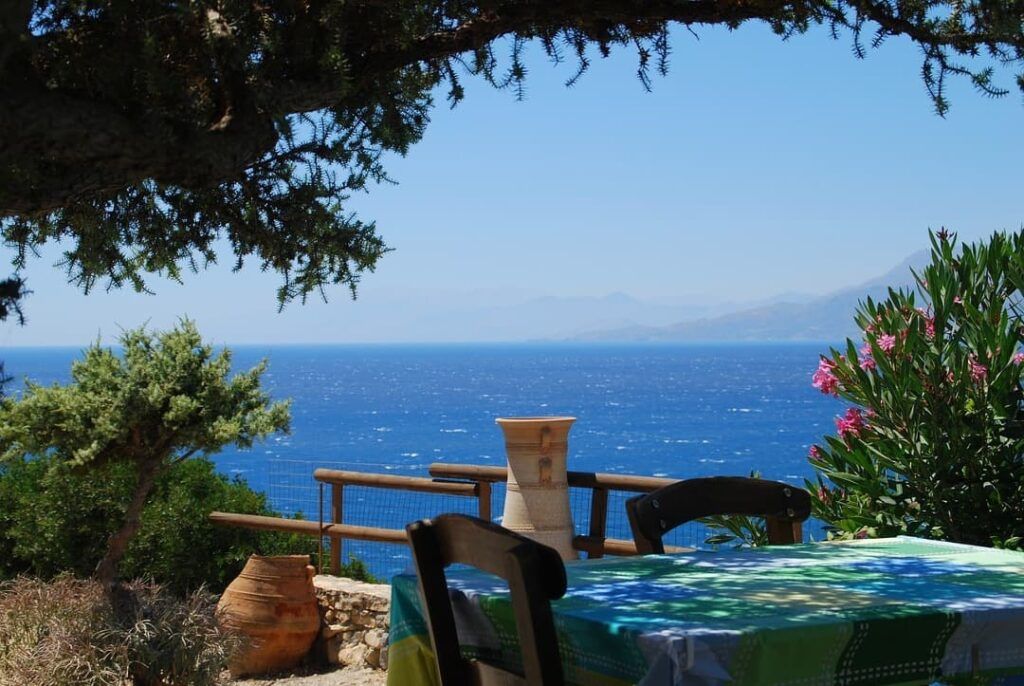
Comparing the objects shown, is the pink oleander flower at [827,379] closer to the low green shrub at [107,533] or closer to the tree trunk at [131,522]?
the tree trunk at [131,522]

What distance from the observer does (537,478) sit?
589 centimetres

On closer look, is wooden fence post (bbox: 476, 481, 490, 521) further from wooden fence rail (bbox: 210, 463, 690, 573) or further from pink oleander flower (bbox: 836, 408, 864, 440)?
pink oleander flower (bbox: 836, 408, 864, 440)

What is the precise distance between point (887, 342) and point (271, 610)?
3.72m

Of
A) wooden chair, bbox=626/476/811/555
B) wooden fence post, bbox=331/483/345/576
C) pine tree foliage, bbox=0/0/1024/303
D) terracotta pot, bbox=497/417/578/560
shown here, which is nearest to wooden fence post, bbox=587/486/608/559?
terracotta pot, bbox=497/417/578/560

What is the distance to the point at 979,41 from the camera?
277cm

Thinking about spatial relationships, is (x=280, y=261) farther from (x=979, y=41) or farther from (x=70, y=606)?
(x=70, y=606)

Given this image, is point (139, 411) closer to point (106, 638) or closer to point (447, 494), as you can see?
point (106, 638)

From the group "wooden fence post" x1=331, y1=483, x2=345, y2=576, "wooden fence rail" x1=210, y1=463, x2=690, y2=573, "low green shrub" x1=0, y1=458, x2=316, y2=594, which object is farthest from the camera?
"low green shrub" x1=0, y1=458, x2=316, y2=594

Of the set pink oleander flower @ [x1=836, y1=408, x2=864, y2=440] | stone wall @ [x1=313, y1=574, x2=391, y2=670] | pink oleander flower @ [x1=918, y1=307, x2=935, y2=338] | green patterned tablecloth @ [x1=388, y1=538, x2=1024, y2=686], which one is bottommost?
stone wall @ [x1=313, y1=574, x2=391, y2=670]

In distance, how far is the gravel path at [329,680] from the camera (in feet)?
21.3

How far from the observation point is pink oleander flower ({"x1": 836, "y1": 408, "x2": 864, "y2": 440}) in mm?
5620

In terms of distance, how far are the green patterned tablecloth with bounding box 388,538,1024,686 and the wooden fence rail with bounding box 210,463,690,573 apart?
262 centimetres

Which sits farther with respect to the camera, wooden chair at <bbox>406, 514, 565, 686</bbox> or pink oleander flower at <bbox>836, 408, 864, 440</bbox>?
pink oleander flower at <bbox>836, 408, 864, 440</bbox>

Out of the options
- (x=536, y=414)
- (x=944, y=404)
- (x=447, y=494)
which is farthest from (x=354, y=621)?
(x=536, y=414)
